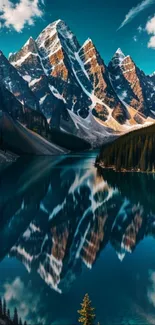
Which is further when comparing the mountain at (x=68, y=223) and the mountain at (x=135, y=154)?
the mountain at (x=135, y=154)

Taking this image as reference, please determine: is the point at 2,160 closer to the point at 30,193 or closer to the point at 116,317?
the point at 30,193

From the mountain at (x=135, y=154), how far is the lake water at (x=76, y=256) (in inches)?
2011

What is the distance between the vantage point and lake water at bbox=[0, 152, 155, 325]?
24.0 meters

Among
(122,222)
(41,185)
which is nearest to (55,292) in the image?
(122,222)

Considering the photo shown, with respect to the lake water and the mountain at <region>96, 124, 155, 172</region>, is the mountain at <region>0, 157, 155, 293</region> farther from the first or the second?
the mountain at <region>96, 124, 155, 172</region>

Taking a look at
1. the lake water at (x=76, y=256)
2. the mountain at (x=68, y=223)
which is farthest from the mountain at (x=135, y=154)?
the lake water at (x=76, y=256)

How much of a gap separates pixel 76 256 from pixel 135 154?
90.3 metres

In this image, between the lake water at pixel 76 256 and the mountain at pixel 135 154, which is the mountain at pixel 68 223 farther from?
the mountain at pixel 135 154

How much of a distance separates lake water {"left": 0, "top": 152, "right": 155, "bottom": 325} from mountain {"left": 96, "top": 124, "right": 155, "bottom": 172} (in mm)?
51080

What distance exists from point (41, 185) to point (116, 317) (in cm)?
6391

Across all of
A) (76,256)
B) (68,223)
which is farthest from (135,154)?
(76,256)

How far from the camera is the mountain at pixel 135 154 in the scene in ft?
390

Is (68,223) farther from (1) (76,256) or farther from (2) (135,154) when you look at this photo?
(2) (135,154)

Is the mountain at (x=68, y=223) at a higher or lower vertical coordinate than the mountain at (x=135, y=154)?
lower
